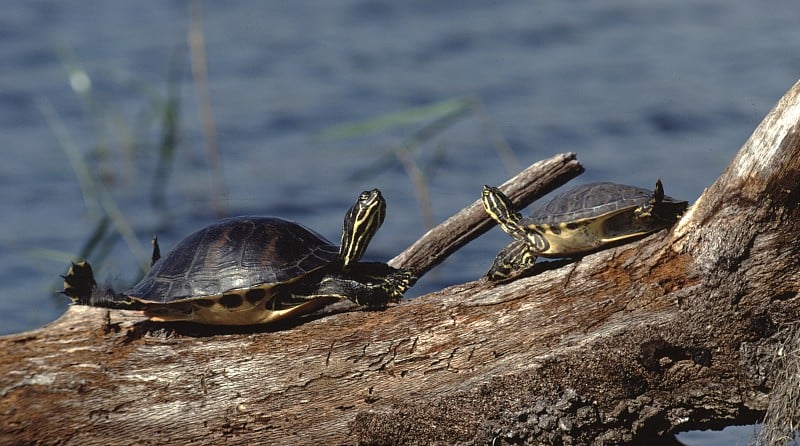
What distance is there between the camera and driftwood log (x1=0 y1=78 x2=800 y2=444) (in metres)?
4.37

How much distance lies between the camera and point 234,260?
470cm

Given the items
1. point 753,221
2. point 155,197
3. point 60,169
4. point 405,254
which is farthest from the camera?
point 60,169

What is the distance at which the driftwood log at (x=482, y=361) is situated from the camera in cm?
437

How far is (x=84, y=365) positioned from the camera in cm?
→ 455

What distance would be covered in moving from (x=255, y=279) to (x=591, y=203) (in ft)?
4.58

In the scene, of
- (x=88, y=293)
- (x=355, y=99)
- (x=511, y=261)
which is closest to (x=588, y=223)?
(x=511, y=261)

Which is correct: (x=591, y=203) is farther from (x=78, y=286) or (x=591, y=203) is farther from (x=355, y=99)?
(x=355, y=99)

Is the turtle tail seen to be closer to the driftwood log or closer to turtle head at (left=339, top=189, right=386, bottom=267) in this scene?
the driftwood log

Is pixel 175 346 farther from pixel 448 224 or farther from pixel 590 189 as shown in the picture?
pixel 590 189

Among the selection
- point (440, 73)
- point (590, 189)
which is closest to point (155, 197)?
point (440, 73)

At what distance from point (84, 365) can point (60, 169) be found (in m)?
6.91

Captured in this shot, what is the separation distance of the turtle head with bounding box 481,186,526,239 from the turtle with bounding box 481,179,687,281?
0.23 ft

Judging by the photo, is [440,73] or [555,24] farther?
[555,24]

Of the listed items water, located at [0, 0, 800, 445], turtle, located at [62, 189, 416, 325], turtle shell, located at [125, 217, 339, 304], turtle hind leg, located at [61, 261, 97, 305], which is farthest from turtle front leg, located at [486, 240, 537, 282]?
water, located at [0, 0, 800, 445]
